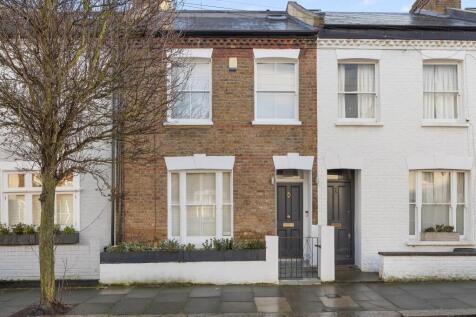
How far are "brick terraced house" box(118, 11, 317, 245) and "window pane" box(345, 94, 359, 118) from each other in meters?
1.02

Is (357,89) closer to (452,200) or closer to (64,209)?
(452,200)

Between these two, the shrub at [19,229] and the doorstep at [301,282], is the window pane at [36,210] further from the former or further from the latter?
the doorstep at [301,282]

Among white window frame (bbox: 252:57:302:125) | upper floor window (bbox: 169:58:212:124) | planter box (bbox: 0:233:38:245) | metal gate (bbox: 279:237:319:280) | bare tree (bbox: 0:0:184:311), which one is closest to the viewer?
bare tree (bbox: 0:0:184:311)

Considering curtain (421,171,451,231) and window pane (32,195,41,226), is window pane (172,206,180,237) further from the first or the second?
curtain (421,171,451,231)

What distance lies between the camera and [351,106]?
494 inches

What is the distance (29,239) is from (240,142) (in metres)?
5.81

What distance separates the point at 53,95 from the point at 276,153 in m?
6.32

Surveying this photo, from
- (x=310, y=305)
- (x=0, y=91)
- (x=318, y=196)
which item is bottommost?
(x=310, y=305)

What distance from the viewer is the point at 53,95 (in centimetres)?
723

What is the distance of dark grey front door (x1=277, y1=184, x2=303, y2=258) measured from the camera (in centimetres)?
1242

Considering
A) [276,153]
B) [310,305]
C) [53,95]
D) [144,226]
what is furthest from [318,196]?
[53,95]

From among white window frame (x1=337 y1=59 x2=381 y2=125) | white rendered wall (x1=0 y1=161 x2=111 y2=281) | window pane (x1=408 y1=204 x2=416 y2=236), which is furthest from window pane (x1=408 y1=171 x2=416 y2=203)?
white rendered wall (x1=0 y1=161 x2=111 y2=281)

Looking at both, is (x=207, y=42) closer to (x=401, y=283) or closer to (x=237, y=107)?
(x=237, y=107)

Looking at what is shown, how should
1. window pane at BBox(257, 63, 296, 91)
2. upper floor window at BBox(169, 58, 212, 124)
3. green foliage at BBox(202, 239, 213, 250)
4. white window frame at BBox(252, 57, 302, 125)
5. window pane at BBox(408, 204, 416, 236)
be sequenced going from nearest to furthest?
green foliage at BBox(202, 239, 213, 250)
white window frame at BBox(252, 57, 302, 125)
upper floor window at BBox(169, 58, 212, 124)
window pane at BBox(257, 63, 296, 91)
window pane at BBox(408, 204, 416, 236)
